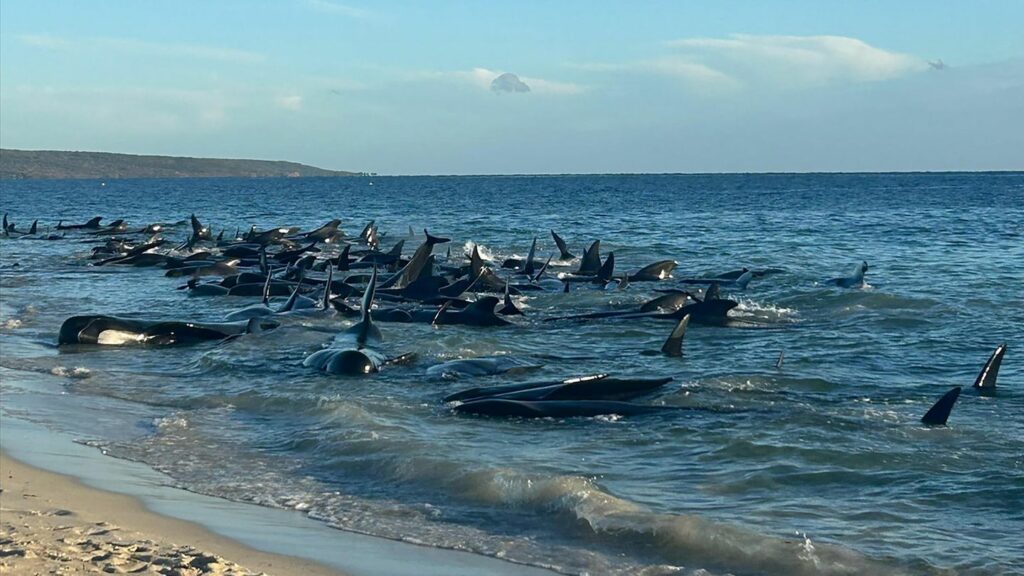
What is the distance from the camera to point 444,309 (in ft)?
59.1

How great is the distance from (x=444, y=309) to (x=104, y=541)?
1117 centimetres

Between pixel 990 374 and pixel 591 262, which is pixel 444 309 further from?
pixel 591 262

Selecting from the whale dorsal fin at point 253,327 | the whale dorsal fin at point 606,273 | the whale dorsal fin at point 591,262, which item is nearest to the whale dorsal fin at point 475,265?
the whale dorsal fin at point 606,273

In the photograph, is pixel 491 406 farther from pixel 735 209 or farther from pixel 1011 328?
pixel 735 209

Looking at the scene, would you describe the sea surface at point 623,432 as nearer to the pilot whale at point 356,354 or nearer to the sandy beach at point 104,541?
the pilot whale at point 356,354

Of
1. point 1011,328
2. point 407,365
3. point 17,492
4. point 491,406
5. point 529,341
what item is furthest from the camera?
point 1011,328

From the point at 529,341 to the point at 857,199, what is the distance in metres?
75.4

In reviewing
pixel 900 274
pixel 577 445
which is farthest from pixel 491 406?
pixel 900 274

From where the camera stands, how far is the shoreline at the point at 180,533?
→ 266 inches

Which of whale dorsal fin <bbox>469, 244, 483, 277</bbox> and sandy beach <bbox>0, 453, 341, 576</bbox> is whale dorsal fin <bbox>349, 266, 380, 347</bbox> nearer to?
whale dorsal fin <bbox>469, 244, 483, 277</bbox>

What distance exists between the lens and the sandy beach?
6.39 metres

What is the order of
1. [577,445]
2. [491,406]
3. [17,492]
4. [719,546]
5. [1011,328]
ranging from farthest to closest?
[1011,328] < [491,406] < [577,445] < [17,492] < [719,546]

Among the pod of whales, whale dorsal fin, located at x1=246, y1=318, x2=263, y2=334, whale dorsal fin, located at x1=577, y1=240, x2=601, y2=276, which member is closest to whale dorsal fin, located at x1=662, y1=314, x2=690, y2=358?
the pod of whales

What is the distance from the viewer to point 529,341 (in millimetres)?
16719
